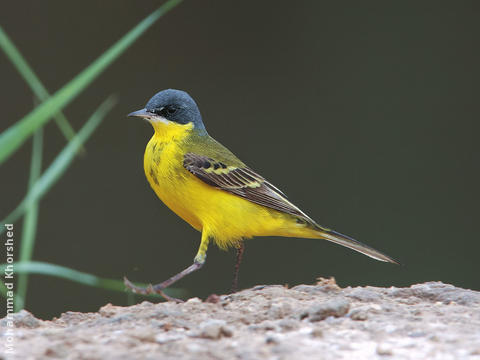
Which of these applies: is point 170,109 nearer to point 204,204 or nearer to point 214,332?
point 204,204

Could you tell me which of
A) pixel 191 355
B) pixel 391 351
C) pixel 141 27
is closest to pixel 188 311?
pixel 191 355

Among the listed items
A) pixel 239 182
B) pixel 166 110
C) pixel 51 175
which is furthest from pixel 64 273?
pixel 166 110

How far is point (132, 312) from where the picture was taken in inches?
125

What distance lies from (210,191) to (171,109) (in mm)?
762

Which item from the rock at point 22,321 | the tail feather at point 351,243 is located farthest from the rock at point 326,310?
the tail feather at point 351,243

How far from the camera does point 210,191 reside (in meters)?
4.43

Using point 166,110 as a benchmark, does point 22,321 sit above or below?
below

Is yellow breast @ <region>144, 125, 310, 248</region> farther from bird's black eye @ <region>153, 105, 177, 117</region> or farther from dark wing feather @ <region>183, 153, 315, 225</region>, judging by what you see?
bird's black eye @ <region>153, 105, 177, 117</region>

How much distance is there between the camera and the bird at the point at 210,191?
14.3 ft

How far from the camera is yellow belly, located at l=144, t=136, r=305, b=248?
4.36 m

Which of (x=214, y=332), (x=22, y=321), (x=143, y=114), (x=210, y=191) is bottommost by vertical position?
(x=22, y=321)

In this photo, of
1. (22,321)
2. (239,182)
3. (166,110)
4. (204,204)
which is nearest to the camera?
(22,321)

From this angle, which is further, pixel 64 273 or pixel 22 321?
pixel 22 321

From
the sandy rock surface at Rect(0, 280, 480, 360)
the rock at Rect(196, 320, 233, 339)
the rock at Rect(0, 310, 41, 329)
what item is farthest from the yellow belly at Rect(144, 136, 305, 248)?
the rock at Rect(196, 320, 233, 339)
